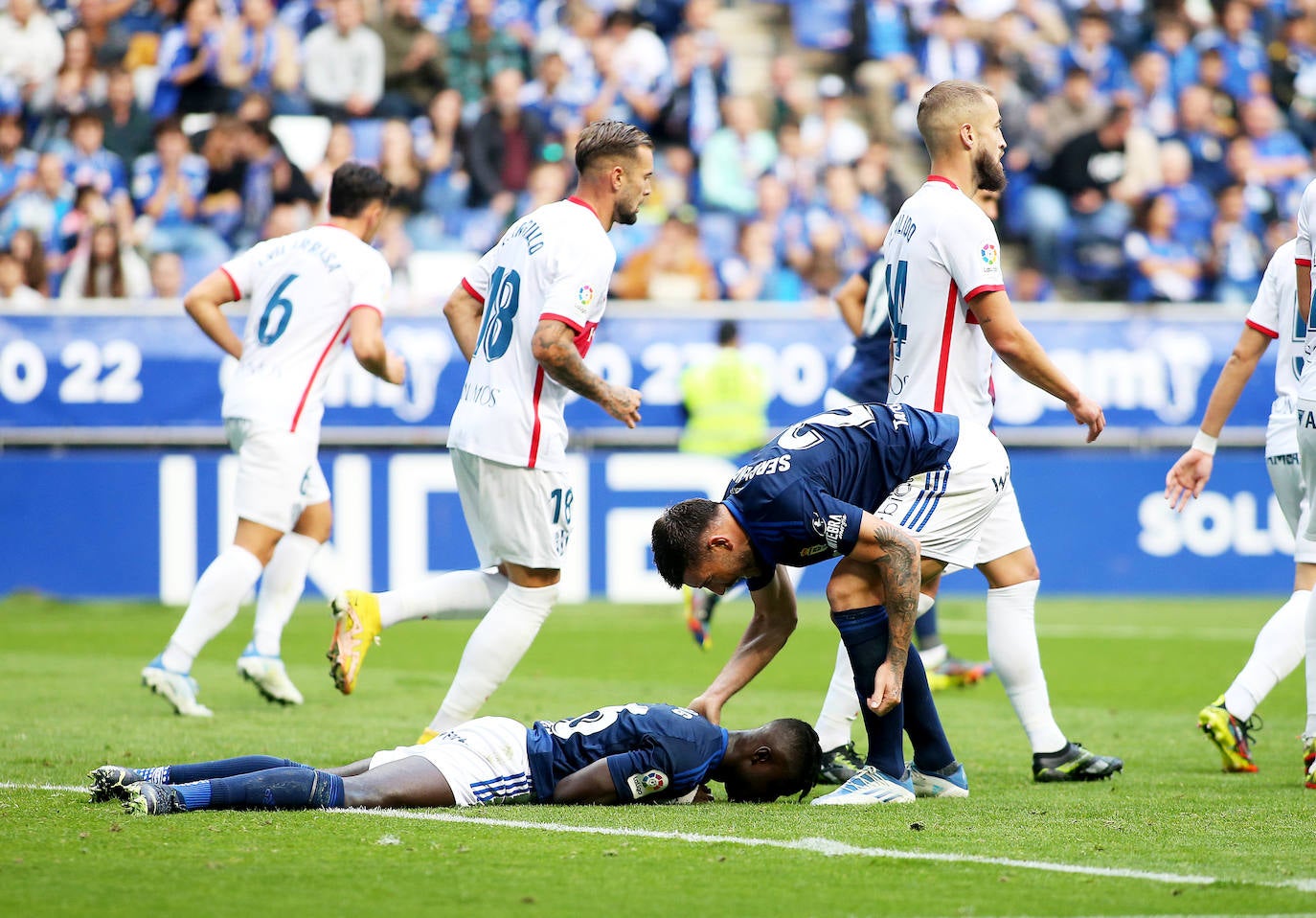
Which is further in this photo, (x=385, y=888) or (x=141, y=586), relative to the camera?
(x=141, y=586)

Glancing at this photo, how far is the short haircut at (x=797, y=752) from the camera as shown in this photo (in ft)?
16.7

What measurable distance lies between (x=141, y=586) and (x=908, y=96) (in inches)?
382

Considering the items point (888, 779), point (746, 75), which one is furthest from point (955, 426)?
point (746, 75)

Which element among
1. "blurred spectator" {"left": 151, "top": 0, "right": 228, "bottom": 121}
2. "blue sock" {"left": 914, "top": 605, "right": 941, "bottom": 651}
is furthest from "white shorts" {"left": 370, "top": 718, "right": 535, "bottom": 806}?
"blurred spectator" {"left": 151, "top": 0, "right": 228, "bottom": 121}

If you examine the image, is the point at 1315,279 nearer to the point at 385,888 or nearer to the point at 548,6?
the point at 385,888

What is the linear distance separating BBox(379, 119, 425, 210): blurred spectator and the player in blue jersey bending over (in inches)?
437

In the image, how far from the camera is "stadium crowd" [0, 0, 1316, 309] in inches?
607

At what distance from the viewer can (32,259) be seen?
14383 millimetres

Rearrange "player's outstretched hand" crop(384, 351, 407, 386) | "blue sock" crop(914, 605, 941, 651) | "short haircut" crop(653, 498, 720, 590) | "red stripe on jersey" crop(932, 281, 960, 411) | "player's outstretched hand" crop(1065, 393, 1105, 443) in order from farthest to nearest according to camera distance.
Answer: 1. "blue sock" crop(914, 605, 941, 651)
2. "player's outstretched hand" crop(384, 351, 407, 386)
3. "red stripe on jersey" crop(932, 281, 960, 411)
4. "player's outstretched hand" crop(1065, 393, 1105, 443)
5. "short haircut" crop(653, 498, 720, 590)

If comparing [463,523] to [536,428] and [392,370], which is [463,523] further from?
[536,428]

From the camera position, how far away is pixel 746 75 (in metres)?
18.7

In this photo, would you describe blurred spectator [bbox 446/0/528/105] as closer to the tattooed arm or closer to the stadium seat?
the stadium seat

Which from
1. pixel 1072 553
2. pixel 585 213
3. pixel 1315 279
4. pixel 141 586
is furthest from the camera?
pixel 1072 553

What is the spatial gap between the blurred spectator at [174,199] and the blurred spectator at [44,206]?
652 mm
